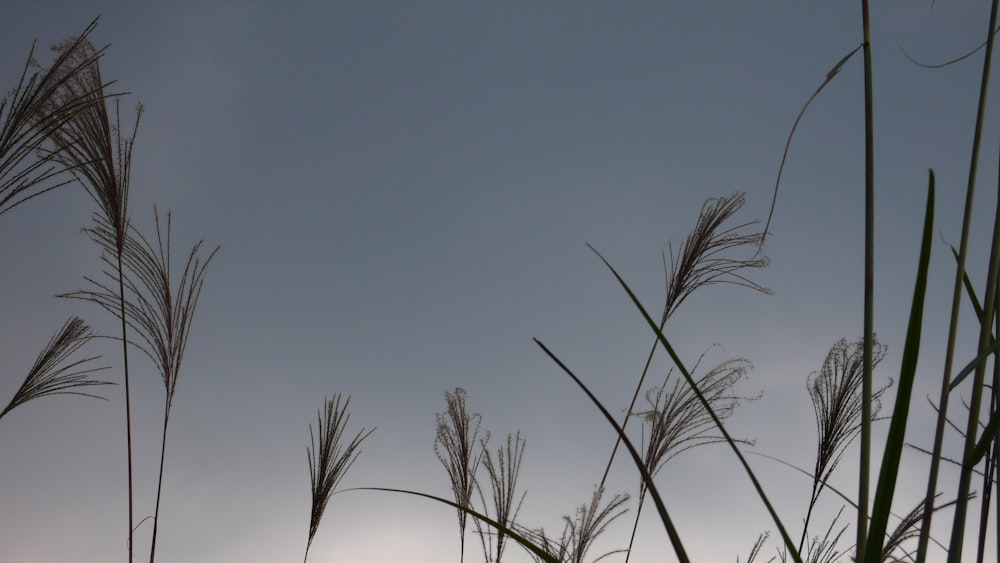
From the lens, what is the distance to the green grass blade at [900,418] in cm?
62

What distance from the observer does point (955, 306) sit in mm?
785

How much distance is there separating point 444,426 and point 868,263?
2981 millimetres

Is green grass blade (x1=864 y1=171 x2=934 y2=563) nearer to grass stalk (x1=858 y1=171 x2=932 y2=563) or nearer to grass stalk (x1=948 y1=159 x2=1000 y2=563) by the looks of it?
grass stalk (x1=858 y1=171 x2=932 y2=563)

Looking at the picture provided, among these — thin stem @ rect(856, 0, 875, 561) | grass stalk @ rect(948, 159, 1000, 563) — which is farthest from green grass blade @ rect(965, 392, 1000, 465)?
thin stem @ rect(856, 0, 875, 561)

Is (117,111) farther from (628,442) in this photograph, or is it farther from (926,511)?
(926,511)

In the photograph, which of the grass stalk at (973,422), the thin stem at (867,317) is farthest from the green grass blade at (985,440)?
the thin stem at (867,317)

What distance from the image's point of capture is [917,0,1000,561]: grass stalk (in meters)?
0.69

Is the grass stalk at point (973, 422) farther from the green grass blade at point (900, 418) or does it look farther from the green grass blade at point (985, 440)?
the green grass blade at point (900, 418)

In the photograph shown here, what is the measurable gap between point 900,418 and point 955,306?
0.22 m

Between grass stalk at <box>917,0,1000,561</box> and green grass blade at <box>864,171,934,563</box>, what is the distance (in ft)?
0.25

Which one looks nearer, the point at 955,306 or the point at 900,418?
the point at 900,418

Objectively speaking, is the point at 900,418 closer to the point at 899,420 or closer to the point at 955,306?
the point at 899,420

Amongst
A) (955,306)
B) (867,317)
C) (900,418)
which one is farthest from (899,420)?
(955,306)

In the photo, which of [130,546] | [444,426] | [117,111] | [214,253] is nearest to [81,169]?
[117,111]
